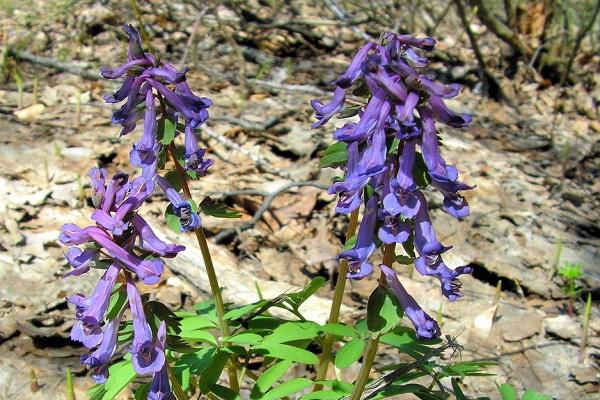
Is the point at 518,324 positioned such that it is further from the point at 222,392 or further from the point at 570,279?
the point at 222,392

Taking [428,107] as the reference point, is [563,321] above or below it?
below

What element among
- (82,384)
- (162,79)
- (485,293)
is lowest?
(82,384)

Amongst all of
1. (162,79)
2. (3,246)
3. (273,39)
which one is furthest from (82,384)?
(273,39)

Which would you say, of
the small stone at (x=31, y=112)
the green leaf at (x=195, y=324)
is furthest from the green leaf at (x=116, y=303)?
the small stone at (x=31, y=112)

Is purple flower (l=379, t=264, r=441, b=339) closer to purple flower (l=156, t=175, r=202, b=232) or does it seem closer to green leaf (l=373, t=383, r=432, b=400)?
green leaf (l=373, t=383, r=432, b=400)

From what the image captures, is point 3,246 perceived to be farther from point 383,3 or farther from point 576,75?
point 576,75
